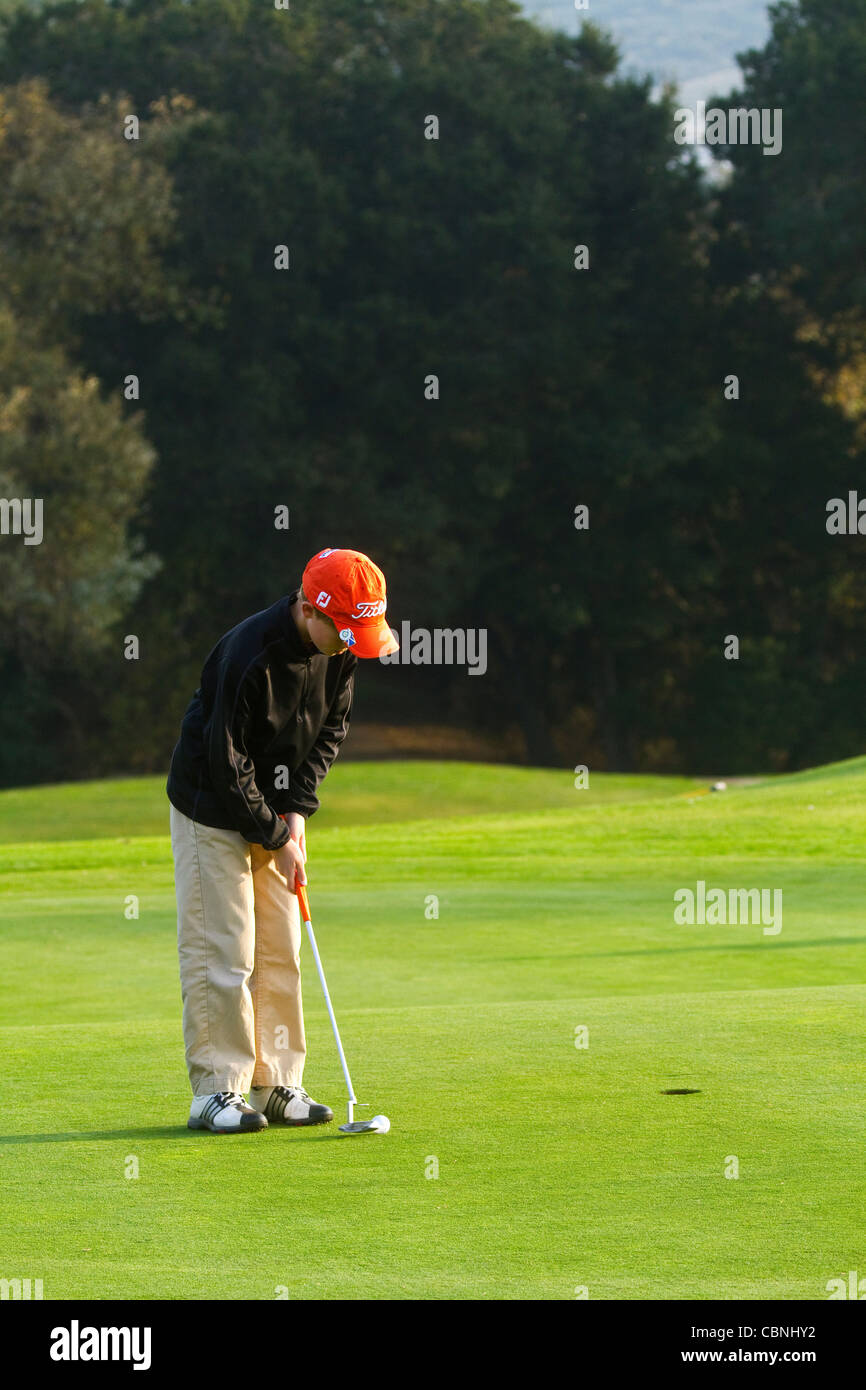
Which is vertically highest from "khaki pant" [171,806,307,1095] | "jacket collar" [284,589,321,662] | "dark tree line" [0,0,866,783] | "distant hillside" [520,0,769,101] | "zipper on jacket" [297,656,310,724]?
"distant hillside" [520,0,769,101]

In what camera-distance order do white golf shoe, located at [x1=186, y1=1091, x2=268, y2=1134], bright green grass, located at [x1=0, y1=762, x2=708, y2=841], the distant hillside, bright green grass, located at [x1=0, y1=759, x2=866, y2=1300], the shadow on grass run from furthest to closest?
the distant hillside < bright green grass, located at [x1=0, y1=762, x2=708, y2=841] < white golf shoe, located at [x1=186, y1=1091, x2=268, y2=1134] < the shadow on grass < bright green grass, located at [x1=0, y1=759, x2=866, y2=1300]

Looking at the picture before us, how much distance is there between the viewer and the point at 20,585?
31.6 metres

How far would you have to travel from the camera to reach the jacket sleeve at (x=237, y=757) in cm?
520

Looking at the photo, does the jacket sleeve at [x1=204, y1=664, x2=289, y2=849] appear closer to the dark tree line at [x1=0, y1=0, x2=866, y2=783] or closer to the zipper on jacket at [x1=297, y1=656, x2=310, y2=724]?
the zipper on jacket at [x1=297, y1=656, x2=310, y2=724]

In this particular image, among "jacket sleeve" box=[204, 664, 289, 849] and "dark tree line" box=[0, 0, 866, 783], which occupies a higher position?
"dark tree line" box=[0, 0, 866, 783]

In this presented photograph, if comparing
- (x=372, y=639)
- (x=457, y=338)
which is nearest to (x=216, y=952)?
(x=372, y=639)

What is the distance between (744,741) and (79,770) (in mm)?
14222

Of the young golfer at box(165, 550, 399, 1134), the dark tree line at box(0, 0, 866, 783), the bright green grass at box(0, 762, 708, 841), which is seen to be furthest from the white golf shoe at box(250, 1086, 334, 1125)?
the dark tree line at box(0, 0, 866, 783)

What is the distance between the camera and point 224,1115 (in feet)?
16.9

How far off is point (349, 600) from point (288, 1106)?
1534 mm

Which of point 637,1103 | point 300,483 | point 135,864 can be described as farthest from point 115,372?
point 637,1103

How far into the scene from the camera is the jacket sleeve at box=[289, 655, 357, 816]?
5605mm

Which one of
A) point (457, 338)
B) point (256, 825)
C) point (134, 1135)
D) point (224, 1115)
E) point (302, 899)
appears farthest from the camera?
point (457, 338)

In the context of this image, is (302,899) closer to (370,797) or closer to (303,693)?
(303,693)
